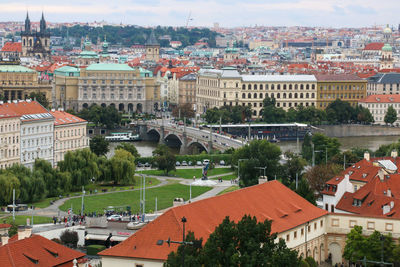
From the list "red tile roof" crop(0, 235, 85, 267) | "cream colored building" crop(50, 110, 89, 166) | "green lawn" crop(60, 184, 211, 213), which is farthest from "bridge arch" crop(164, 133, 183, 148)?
"red tile roof" crop(0, 235, 85, 267)

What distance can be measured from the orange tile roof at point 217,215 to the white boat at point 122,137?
75.7 metres

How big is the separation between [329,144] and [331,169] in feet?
71.3

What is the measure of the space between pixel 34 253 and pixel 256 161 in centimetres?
3387

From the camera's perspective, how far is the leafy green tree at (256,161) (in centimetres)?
6975

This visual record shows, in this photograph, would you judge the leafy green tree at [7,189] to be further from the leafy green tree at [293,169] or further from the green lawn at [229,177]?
the green lawn at [229,177]

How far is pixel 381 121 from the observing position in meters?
139

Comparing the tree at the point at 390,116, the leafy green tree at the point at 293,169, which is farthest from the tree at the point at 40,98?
the leafy green tree at the point at 293,169

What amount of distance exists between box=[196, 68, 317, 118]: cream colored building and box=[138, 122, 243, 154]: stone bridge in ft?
66.9

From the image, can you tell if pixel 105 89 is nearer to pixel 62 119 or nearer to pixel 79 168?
pixel 62 119

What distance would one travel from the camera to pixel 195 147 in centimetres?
10906

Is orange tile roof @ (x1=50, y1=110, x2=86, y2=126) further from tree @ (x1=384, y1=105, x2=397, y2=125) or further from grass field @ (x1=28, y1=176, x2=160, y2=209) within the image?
tree @ (x1=384, y1=105, x2=397, y2=125)

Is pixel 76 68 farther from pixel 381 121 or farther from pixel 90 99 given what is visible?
pixel 381 121

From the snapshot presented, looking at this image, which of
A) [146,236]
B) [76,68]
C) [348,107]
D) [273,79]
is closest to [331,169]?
[146,236]

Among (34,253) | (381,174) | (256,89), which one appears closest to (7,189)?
(381,174)
